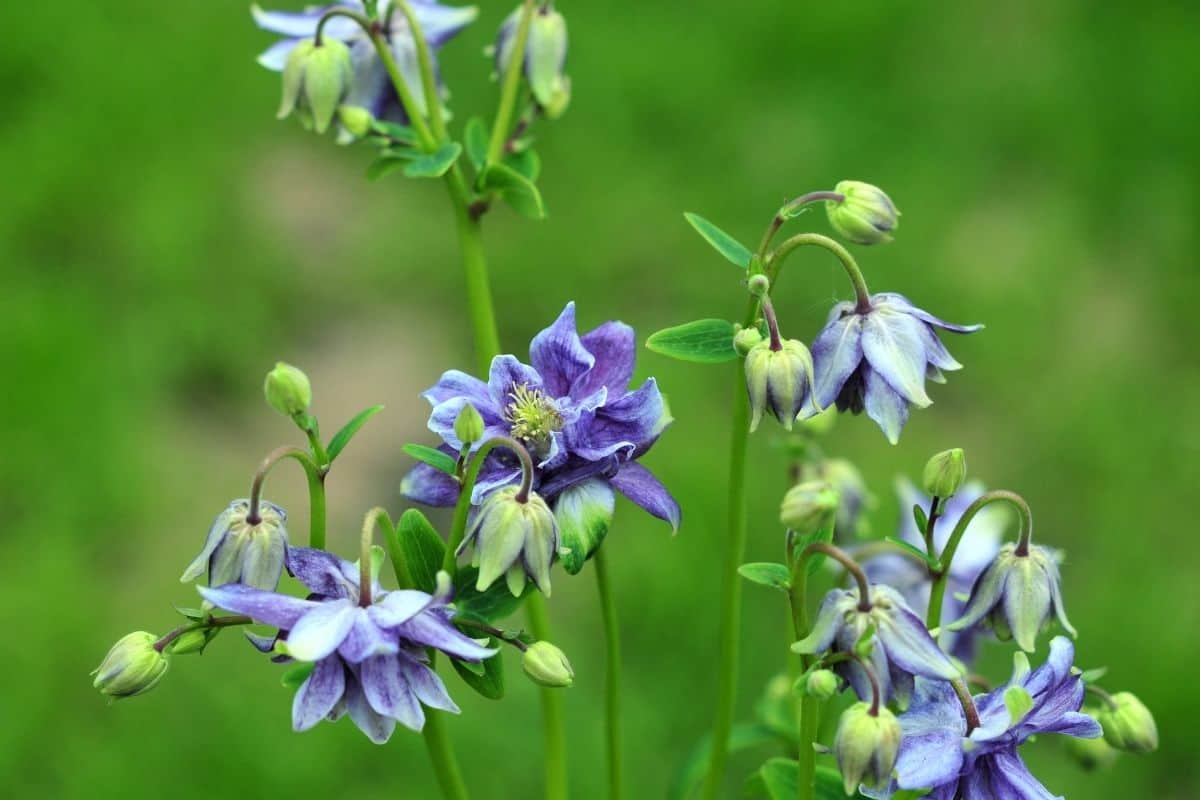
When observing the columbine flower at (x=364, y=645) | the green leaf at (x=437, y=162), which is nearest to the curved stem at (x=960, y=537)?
the columbine flower at (x=364, y=645)

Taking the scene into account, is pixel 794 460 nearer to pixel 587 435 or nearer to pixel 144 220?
pixel 587 435

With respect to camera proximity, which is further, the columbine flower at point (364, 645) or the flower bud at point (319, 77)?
the flower bud at point (319, 77)

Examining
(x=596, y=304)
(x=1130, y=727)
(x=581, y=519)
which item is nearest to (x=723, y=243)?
(x=581, y=519)

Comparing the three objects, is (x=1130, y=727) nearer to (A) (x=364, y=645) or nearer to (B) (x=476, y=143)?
(A) (x=364, y=645)

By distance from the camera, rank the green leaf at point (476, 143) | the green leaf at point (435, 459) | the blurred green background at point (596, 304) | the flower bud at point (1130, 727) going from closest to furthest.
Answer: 1. the green leaf at point (435, 459)
2. the flower bud at point (1130, 727)
3. the green leaf at point (476, 143)
4. the blurred green background at point (596, 304)

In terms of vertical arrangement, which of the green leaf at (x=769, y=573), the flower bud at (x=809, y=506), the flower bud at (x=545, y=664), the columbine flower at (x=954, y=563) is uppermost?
the flower bud at (x=809, y=506)

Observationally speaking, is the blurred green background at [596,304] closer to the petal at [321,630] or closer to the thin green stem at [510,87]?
the thin green stem at [510,87]

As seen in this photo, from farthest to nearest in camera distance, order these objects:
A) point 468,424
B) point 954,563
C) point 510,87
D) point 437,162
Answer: point 954,563, point 510,87, point 437,162, point 468,424
